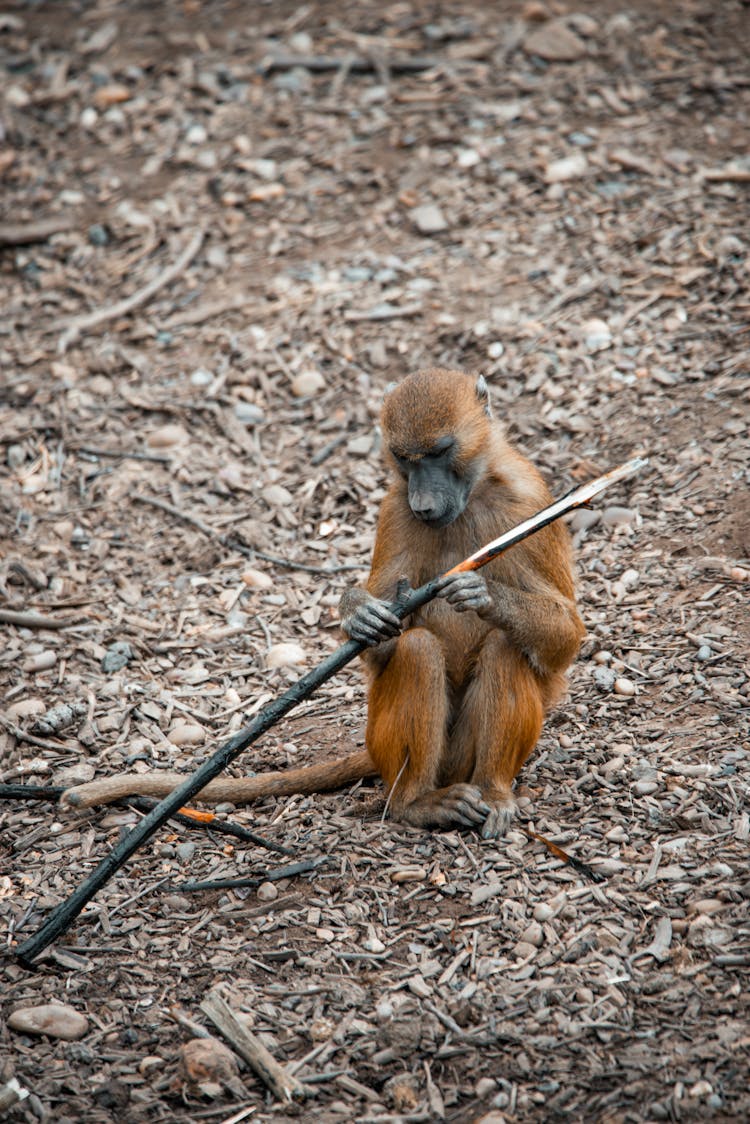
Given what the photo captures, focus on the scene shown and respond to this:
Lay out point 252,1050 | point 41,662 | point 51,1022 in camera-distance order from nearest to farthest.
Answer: point 252,1050
point 51,1022
point 41,662

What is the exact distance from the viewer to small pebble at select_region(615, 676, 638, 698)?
6676 mm

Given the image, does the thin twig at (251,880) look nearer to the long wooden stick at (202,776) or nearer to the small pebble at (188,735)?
the long wooden stick at (202,776)

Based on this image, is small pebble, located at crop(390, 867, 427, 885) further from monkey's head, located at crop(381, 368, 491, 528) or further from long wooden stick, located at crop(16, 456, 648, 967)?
monkey's head, located at crop(381, 368, 491, 528)

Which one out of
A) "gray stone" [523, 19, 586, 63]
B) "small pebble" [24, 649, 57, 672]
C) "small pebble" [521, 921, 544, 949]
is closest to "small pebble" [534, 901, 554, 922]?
"small pebble" [521, 921, 544, 949]

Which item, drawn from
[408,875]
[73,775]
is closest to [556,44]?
[73,775]

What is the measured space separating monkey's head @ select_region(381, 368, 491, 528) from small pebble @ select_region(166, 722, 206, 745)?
2.03m

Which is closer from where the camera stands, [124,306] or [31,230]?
[124,306]

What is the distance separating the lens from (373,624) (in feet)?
18.4

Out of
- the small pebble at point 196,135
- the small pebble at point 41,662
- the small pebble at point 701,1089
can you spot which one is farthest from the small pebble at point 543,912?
the small pebble at point 196,135

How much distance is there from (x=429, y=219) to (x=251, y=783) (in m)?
5.80

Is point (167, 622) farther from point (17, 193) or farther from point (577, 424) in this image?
point (17, 193)

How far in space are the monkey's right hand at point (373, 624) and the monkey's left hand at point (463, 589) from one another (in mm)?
264

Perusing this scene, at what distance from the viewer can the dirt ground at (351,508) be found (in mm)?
4770

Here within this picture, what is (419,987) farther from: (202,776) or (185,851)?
(185,851)
